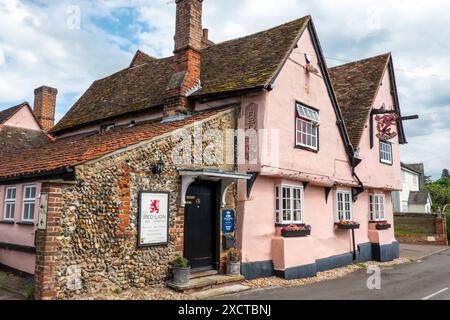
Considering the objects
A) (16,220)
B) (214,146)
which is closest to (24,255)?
(16,220)

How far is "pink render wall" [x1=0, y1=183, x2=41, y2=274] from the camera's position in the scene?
947cm

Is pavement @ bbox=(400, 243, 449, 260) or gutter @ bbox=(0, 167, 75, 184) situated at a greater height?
gutter @ bbox=(0, 167, 75, 184)

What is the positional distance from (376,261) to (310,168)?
22.7 feet

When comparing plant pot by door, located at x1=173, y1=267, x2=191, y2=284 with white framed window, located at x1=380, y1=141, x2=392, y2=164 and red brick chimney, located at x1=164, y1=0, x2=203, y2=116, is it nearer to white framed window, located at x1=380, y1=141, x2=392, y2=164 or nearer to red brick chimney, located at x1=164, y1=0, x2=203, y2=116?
red brick chimney, located at x1=164, y1=0, x2=203, y2=116

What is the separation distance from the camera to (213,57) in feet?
49.7

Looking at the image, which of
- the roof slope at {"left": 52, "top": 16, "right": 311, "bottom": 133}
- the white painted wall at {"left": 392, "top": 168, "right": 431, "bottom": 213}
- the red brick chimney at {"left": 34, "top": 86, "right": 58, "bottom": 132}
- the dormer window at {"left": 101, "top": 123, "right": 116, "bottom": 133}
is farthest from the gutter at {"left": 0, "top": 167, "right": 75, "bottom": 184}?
the white painted wall at {"left": 392, "top": 168, "right": 431, "bottom": 213}

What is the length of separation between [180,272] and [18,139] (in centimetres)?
1313

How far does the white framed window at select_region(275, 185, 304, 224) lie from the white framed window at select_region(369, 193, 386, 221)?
6.83m

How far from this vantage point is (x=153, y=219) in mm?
8953

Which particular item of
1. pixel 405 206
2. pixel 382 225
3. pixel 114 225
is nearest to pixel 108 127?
pixel 114 225

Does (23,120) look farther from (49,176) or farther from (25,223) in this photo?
(49,176)

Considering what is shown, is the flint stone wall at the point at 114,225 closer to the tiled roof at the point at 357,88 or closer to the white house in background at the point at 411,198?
the tiled roof at the point at 357,88

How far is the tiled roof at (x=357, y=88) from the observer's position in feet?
56.7

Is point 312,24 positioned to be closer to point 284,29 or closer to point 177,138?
point 284,29
